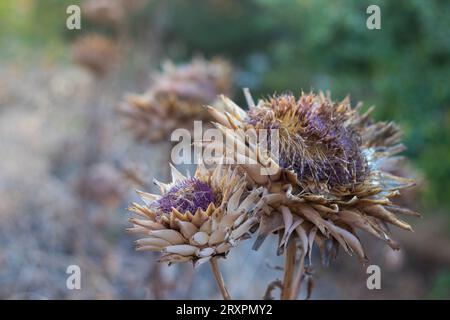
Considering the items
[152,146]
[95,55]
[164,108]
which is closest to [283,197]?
[164,108]

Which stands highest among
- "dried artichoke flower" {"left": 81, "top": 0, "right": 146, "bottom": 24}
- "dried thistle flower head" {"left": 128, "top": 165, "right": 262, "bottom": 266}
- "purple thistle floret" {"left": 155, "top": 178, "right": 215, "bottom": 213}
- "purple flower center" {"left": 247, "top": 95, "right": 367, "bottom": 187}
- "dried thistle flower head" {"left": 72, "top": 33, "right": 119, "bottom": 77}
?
"dried artichoke flower" {"left": 81, "top": 0, "right": 146, "bottom": 24}

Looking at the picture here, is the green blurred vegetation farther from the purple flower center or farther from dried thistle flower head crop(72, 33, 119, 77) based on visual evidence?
the purple flower center

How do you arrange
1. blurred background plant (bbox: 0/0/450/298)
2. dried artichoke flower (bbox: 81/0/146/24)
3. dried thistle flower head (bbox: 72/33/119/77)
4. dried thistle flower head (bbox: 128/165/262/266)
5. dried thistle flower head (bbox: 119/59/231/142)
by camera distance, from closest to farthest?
1. dried thistle flower head (bbox: 128/165/262/266)
2. dried thistle flower head (bbox: 119/59/231/142)
3. blurred background plant (bbox: 0/0/450/298)
4. dried thistle flower head (bbox: 72/33/119/77)
5. dried artichoke flower (bbox: 81/0/146/24)

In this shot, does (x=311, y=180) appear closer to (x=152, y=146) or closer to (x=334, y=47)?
(x=152, y=146)

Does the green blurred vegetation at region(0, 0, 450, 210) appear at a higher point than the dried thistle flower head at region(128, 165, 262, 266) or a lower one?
higher

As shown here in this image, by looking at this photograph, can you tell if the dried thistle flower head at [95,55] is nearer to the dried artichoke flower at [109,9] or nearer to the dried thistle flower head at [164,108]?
the dried artichoke flower at [109,9]

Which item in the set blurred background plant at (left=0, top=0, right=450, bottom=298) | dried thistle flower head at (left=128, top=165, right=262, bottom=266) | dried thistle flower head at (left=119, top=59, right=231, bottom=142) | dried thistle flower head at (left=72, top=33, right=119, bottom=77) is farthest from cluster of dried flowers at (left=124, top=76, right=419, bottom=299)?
dried thistle flower head at (left=72, top=33, right=119, bottom=77)

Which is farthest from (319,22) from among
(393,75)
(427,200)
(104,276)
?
(104,276)
